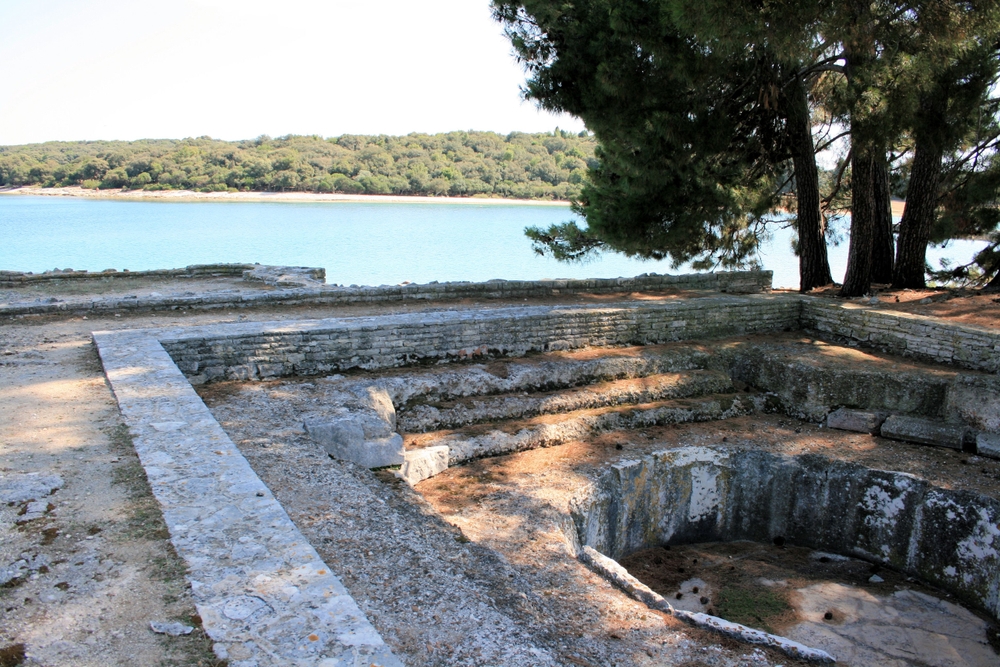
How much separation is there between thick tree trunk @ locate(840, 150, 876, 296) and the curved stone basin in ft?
16.7

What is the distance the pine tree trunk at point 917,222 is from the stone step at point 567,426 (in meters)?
5.33

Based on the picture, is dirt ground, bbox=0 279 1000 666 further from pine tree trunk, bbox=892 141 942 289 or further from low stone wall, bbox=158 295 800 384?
pine tree trunk, bbox=892 141 942 289

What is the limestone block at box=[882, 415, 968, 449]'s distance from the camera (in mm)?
7562

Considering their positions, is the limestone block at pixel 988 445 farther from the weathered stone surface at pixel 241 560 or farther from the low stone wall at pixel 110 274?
the low stone wall at pixel 110 274

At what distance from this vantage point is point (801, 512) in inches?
297

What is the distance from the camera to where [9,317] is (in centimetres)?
891

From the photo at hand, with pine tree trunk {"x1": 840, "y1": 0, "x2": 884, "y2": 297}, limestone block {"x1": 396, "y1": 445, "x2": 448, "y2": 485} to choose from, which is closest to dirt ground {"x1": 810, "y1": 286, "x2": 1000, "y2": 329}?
pine tree trunk {"x1": 840, "y1": 0, "x2": 884, "y2": 297}

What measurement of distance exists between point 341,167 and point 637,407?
51.2 meters

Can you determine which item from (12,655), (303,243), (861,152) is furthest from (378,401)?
(303,243)

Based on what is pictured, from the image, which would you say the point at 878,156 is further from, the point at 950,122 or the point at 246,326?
the point at 246,326

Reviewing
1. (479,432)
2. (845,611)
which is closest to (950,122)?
(845,611)

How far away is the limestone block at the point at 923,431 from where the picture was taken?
7562mm

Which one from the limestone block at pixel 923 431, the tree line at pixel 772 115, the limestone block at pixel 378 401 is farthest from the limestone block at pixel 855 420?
the limestone block at pixel 378 401

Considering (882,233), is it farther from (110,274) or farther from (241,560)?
(110,274)
